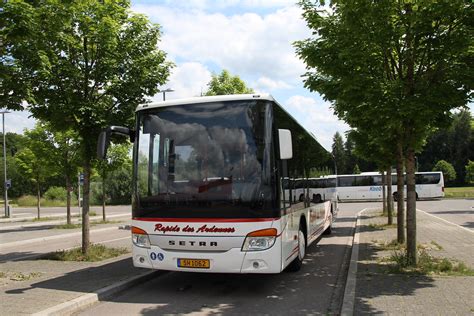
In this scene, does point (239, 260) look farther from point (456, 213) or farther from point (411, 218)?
point (456, 213)

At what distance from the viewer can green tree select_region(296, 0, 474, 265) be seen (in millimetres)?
7961

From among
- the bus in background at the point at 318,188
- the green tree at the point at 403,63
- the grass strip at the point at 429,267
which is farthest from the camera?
the bus in background at the point at 318,188

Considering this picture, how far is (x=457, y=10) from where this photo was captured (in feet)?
25.4

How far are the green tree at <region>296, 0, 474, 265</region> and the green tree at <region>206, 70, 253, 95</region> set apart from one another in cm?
2023

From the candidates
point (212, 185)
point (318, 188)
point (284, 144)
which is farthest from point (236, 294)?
point (318, 188)

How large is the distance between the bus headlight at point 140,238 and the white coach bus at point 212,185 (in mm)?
17

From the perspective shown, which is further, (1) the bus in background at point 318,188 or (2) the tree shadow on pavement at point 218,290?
(1) the bus in background at point 318,188

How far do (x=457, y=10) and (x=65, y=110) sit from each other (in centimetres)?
822

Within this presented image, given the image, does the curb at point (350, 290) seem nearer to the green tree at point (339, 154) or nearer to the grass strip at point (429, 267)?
the grass strip at point (429, 267)

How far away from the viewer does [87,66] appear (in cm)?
1067

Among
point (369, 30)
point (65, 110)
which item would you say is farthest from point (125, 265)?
point (369, 30)

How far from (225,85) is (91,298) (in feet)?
77.5

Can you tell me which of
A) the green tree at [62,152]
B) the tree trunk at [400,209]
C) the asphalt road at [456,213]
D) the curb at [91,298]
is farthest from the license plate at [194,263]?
the green tree at [62,152]

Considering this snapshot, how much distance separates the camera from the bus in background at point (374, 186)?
4262cm
